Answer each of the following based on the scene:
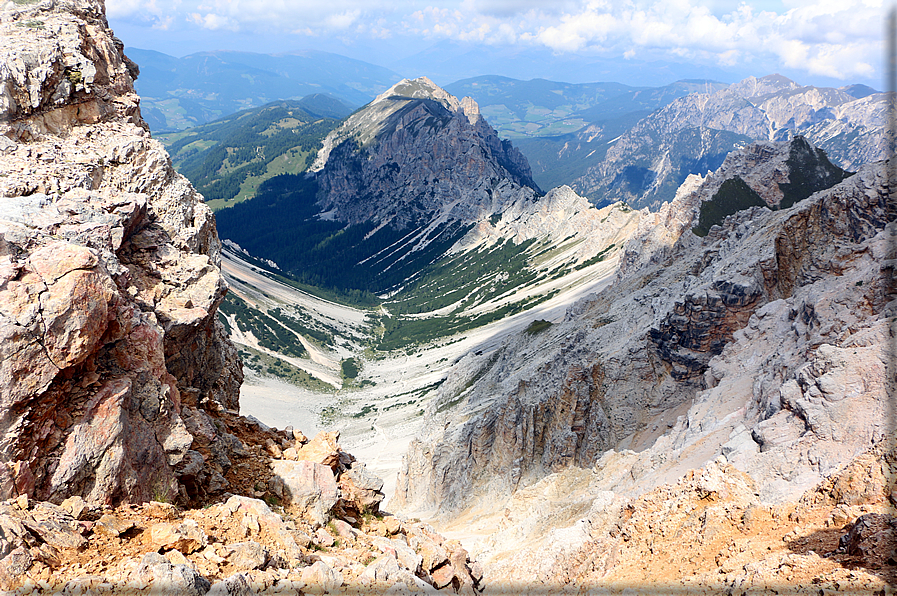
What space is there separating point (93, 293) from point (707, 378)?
36.5 m

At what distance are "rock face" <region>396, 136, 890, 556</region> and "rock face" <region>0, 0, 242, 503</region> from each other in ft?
66.9

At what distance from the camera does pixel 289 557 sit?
46.9 ft

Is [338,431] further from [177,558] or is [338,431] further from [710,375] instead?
[710,375]

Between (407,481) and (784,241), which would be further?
(407,481)

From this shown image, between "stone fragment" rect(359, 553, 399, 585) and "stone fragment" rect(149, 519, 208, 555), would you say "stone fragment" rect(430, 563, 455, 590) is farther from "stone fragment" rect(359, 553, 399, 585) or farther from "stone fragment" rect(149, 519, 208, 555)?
"stone fragment" rect(149, 519, 208, 555)

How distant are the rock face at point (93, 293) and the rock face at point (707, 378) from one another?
20378mm

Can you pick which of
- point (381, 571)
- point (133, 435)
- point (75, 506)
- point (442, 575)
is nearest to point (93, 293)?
point (133, 435)

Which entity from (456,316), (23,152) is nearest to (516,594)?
(23,152)

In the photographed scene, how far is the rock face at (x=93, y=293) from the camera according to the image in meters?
12.7

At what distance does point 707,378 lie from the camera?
37.5m

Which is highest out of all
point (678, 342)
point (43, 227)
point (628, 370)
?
point (43, 227)

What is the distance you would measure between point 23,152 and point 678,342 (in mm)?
46510

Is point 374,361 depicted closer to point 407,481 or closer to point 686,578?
point 407,481

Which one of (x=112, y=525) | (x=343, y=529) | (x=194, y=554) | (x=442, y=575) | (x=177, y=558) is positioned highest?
(x=112, y=525)
